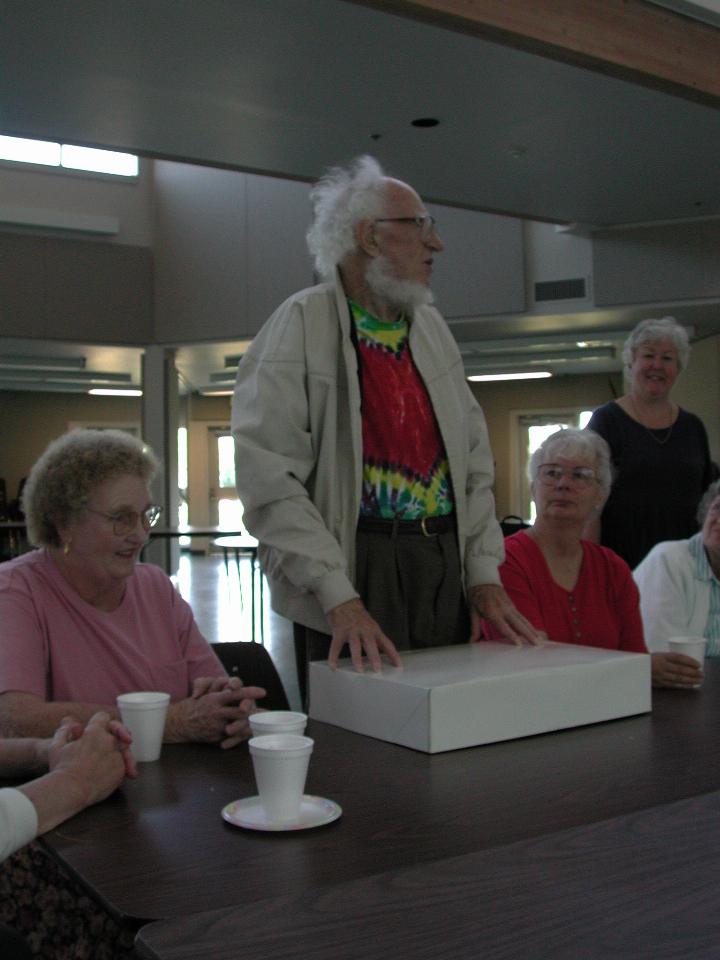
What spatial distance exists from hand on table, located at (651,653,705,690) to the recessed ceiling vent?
7.44 m

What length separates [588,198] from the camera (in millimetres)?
7785

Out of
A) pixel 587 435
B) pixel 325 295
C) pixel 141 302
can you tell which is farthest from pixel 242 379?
pixel 141 302

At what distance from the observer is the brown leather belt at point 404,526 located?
1969mm

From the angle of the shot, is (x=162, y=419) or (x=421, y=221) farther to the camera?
(x=162, y=419)

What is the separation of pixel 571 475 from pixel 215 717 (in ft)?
3.81

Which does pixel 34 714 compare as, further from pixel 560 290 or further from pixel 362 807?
pixel 560 290

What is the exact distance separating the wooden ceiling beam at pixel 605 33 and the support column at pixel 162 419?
6.48 meters

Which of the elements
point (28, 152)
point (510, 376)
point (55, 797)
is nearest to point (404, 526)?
point (55, 797)

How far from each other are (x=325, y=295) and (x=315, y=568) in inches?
23.2

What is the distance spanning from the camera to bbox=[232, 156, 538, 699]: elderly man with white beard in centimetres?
189

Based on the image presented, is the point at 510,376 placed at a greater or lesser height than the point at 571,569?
greater

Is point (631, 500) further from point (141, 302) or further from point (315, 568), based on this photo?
point (141, 302)

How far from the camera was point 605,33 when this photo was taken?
4.91 metres

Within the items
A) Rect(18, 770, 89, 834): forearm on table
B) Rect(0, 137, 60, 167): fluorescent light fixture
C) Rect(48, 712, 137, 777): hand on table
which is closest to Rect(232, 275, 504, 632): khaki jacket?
Rect(48, 712, 137, 777): hand on table
